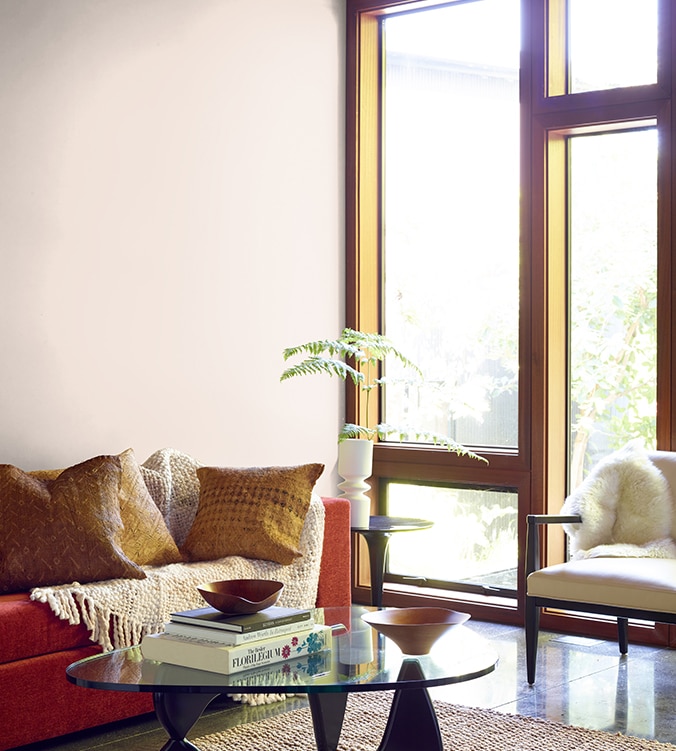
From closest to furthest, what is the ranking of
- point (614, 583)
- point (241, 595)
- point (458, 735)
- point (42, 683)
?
1. point (241, 595)
2. point (42, 683)
3. point (458, 735)
4. point (614, 583)

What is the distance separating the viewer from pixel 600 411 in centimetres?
491

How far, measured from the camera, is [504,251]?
5207mm

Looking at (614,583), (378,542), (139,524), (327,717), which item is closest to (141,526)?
(139,524)

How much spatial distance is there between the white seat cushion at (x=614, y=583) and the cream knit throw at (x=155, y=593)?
808mm

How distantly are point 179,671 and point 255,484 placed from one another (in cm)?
160

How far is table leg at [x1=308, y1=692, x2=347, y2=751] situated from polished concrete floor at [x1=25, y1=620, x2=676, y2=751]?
27.8 inches

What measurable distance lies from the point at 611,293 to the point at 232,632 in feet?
9.46

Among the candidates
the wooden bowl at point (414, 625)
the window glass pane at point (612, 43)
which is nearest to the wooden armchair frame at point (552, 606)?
the wooden bowl at point (414, 625)

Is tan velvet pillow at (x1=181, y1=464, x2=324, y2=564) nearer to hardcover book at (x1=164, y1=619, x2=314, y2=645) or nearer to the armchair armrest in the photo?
the armchair armrest

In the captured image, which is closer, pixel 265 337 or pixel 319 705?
pixel 319 705

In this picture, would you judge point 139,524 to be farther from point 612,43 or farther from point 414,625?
point 612,43

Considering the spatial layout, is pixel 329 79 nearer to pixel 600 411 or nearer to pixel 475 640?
pixel 600 411

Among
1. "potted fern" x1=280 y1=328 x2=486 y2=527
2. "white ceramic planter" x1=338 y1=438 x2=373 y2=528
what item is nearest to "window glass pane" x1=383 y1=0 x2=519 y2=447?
"potted fern" x1=280 y1=328 x2=486 y2=527

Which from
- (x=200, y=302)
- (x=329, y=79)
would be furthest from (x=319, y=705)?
(x=329, y=79)
